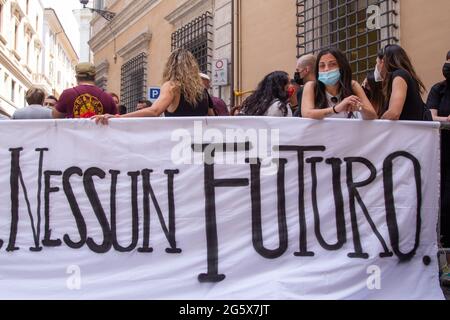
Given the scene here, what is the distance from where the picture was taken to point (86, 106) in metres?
4.12

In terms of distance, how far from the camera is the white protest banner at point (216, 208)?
129 inches

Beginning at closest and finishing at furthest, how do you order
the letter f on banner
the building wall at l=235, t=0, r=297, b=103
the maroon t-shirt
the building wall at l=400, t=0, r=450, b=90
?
1. the letter f on banner
2. the maroon t-shirt
3. the building wall at l=400, t=0, r=450, b=90
4. the building wall at l=235, t=0, r=297, b=103

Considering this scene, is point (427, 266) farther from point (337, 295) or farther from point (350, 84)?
point (350, 84)

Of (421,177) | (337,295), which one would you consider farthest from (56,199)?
(421,177)

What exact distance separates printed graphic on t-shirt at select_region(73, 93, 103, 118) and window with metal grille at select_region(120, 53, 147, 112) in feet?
33.9

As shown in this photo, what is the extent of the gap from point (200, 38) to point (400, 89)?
26.6 feet

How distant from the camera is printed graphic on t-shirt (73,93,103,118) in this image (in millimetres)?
4090

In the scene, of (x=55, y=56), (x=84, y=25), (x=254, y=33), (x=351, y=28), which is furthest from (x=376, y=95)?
(x=55, y=56)

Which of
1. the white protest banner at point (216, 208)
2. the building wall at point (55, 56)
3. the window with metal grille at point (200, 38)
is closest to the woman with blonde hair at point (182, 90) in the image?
the white protest banner at point (216, 208)

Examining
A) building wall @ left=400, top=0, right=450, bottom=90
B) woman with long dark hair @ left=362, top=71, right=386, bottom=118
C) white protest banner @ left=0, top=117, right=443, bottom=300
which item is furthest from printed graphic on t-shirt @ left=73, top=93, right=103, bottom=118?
building wall @ left=400, top=0, right=450, bottom=90

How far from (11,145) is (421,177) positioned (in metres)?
2.68

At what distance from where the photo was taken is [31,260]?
3.38m

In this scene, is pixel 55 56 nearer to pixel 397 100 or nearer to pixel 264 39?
pixel 264 39
